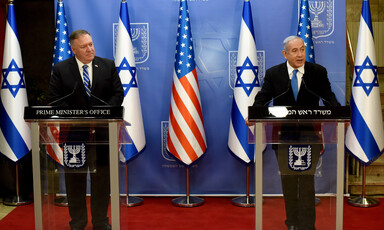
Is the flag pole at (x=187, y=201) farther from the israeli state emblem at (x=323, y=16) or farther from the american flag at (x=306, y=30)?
the israeli state emblem at (x=323, y=16)

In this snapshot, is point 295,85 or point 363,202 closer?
point 295,85

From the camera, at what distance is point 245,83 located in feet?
15.2

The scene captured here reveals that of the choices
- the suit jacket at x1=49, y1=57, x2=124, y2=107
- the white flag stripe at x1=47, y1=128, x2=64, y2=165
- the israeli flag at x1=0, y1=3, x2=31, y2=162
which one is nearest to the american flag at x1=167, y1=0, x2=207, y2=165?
the suit jacket at x1=49, y1=57, x2=124, y2=107

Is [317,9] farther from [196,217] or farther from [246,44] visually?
[196,217]

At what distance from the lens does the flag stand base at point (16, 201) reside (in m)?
A: 4.80

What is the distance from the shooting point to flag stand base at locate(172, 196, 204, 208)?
4652 mm

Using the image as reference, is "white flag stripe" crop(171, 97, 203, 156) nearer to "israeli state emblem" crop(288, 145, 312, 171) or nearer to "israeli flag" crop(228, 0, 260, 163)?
"israeli flag" crop(228, 0, 260, 163)

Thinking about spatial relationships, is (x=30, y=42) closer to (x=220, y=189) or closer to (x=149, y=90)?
(x=149, y=90)

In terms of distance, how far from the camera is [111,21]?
16.4 feet

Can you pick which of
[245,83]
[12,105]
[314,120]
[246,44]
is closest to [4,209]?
[12,105]

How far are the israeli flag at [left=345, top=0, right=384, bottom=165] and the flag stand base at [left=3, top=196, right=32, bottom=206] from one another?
3.64m

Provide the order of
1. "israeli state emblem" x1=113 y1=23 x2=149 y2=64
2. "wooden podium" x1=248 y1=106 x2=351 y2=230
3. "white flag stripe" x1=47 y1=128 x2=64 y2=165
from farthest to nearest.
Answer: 1. "israeli state emblem" x1=113 y1=23 x2=149 y2=64
2. "white flag stripe" x1=47 y1=128 x2=64 y2=165
3. "wooden podium" x1=248 y1=106 x2=351 y2=230

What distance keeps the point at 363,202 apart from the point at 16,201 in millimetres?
3777

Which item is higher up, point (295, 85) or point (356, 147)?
point (295, 85)
